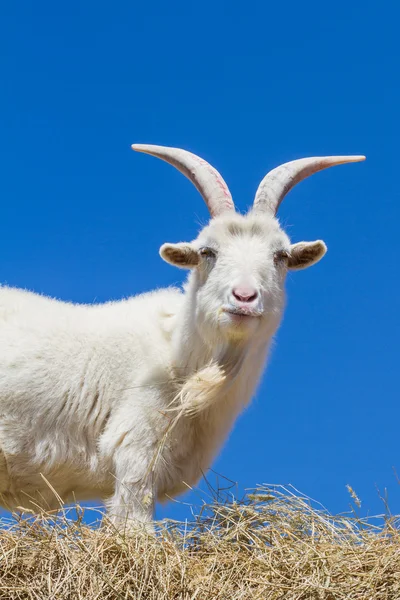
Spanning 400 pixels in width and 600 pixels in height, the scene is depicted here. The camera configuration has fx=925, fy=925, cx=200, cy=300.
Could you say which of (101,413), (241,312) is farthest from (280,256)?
(101,413)

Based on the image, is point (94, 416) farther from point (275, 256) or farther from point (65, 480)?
point (275, 256)

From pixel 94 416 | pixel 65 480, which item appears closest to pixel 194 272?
pixel 94 416

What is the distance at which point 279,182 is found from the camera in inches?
293

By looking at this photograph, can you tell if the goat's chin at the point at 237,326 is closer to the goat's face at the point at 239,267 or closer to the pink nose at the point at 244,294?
the goat's face at the point at 239,267

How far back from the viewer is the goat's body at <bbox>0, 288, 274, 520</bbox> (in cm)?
694

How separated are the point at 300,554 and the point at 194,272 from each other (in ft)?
8.46

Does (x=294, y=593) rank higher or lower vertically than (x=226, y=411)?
lower

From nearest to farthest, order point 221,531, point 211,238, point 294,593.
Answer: point 294,593 → point 221,531 → point 211,238

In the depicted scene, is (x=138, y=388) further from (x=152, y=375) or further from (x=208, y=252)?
(x=208, y=252)

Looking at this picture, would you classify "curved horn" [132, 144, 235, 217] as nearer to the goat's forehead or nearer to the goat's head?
the goat's head

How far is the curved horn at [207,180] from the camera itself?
736 centimetres

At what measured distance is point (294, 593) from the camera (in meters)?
4.88

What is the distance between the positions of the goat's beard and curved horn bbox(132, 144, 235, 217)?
122 centimetres

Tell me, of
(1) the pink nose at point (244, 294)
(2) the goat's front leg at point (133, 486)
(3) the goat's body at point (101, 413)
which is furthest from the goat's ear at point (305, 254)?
(2) the goat's front leg at point (133, 486)
